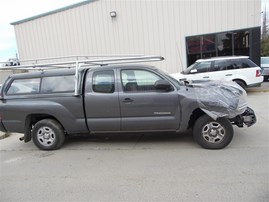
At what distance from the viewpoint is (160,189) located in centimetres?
354

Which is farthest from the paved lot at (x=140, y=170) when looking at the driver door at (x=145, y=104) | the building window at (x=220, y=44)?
the building window at (x=220, y=44)

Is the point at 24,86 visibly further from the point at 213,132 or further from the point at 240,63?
the point at 240,63

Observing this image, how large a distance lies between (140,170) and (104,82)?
1998mm

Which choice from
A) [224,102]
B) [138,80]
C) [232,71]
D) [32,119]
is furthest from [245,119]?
[232,71]

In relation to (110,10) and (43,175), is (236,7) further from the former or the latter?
(43,175)

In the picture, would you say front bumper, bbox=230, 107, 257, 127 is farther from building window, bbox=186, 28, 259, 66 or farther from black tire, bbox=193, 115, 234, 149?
building window, bbox=186, 28, 259, 66

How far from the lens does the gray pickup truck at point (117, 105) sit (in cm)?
491

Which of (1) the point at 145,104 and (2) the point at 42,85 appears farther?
(2) the point at 42,85

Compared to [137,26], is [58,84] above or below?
below

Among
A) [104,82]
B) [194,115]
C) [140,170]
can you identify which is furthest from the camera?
[104,82]

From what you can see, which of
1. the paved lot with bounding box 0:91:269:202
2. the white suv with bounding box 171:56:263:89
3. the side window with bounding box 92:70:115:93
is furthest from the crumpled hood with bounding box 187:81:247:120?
the white suv with bounding box 171:56:263:89

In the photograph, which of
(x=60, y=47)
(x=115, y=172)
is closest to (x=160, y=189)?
(x=115, y=172)

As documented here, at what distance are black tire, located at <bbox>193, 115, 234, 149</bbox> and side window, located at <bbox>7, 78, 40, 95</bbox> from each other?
3.49 m

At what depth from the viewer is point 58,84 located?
546 cm
